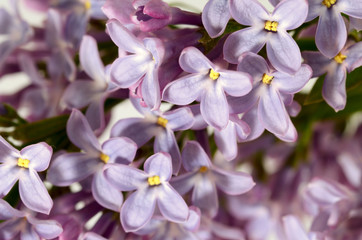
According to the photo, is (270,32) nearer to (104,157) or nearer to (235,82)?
(235,82)

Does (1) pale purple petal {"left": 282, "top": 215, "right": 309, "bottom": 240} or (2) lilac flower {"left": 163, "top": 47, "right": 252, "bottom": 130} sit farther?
(1) pale purple petal {"left": 282, "top": 215, "right": 309, "bottom": 240}

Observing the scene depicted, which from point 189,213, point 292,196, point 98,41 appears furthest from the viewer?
point 292,196

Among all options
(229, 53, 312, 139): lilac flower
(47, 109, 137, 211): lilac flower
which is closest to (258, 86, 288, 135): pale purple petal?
(229, 53, 312, 139): lilac flower

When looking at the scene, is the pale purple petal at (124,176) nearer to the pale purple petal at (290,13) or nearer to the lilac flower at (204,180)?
the lilac flower at (204,180)

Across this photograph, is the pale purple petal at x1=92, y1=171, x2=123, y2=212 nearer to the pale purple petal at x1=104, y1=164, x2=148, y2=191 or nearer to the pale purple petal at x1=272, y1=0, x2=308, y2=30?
the pale purple petal at x1=104, y1=164, x2=148, y2=191

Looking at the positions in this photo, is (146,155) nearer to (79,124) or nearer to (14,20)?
(79,124)

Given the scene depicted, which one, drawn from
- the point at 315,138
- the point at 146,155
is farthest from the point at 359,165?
the point at 146,155
